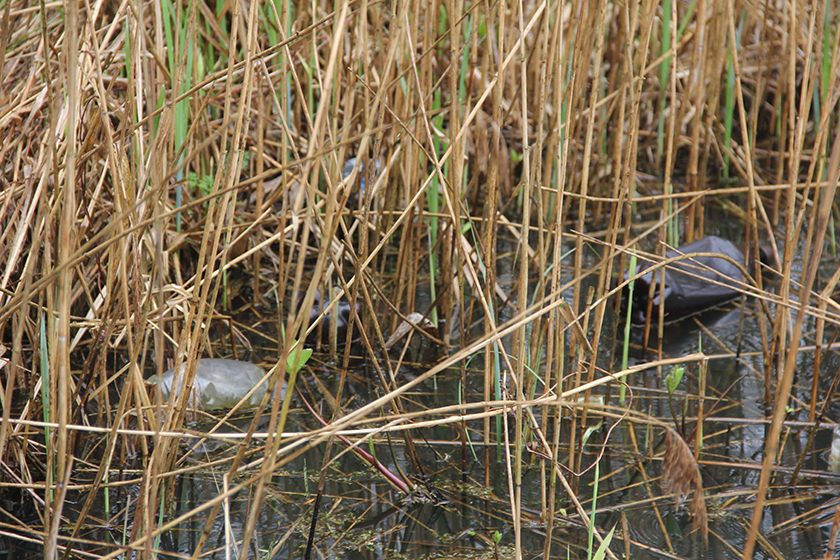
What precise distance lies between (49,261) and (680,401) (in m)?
1.18

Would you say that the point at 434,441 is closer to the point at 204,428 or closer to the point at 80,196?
the point at 204,428

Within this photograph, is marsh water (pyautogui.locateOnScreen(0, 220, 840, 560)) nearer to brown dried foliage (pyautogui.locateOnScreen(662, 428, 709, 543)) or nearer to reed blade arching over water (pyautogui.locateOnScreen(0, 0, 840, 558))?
reed blade arching over water (pyautogui.locateOnScreen(0, 0, 840, 558))

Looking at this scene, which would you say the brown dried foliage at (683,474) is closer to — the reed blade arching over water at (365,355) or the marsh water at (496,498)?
the reed blade arching over water at (365,355)

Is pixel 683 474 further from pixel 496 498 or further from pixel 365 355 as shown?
pixel 365 355

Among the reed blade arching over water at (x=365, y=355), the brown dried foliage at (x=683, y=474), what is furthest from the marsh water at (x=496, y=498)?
the brown dried foliage at (x=683, y=474)

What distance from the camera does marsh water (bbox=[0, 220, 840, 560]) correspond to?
1045 mm

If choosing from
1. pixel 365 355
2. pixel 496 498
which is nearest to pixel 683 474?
pixel 496 498

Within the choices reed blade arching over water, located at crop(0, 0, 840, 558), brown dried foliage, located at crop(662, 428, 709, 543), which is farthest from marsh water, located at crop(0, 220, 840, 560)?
brown dried foliage, located at crop(662, 428, 709, 543)

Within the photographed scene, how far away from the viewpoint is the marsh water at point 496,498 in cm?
104

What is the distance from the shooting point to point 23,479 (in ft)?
3.61

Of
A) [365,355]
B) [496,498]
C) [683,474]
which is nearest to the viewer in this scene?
[683,474]

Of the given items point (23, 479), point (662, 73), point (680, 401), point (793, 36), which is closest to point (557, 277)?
point (680, 401)

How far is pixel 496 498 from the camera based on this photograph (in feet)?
3.82

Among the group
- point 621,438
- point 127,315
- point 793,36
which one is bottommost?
point 621,438
